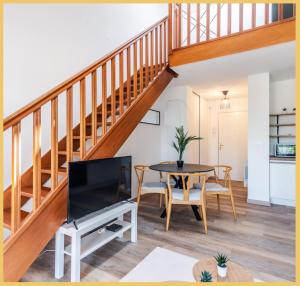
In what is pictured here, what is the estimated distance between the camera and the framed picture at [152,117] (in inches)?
169

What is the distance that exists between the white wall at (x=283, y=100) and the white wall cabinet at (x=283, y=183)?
60 centimetres

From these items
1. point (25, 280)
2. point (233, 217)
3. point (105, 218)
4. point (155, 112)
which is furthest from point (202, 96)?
point (25, 280)

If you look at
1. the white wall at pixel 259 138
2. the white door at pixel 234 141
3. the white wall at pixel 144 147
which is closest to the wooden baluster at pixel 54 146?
the white wall at pixel 144 147

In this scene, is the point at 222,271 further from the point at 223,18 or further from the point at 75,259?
the point at 223,18

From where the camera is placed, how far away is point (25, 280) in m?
1.67

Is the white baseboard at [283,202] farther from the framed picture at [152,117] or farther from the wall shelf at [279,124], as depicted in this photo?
the framed picture at [152,117]

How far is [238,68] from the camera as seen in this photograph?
344cm

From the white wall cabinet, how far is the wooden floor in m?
0.31

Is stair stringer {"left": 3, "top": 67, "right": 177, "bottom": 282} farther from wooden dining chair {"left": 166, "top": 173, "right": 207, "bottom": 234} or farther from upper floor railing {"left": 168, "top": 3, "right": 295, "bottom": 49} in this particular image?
upper floor railing {"left": 168, "top": 3, "right": 295, "bottom": 49}

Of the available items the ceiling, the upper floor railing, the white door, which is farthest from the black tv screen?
the white door

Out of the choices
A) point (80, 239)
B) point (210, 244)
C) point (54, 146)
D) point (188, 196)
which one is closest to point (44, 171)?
point (54, 146)

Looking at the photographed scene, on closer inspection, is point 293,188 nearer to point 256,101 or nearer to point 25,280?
point 256,101

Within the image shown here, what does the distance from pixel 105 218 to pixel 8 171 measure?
1117 mm

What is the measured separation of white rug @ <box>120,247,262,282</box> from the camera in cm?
168
